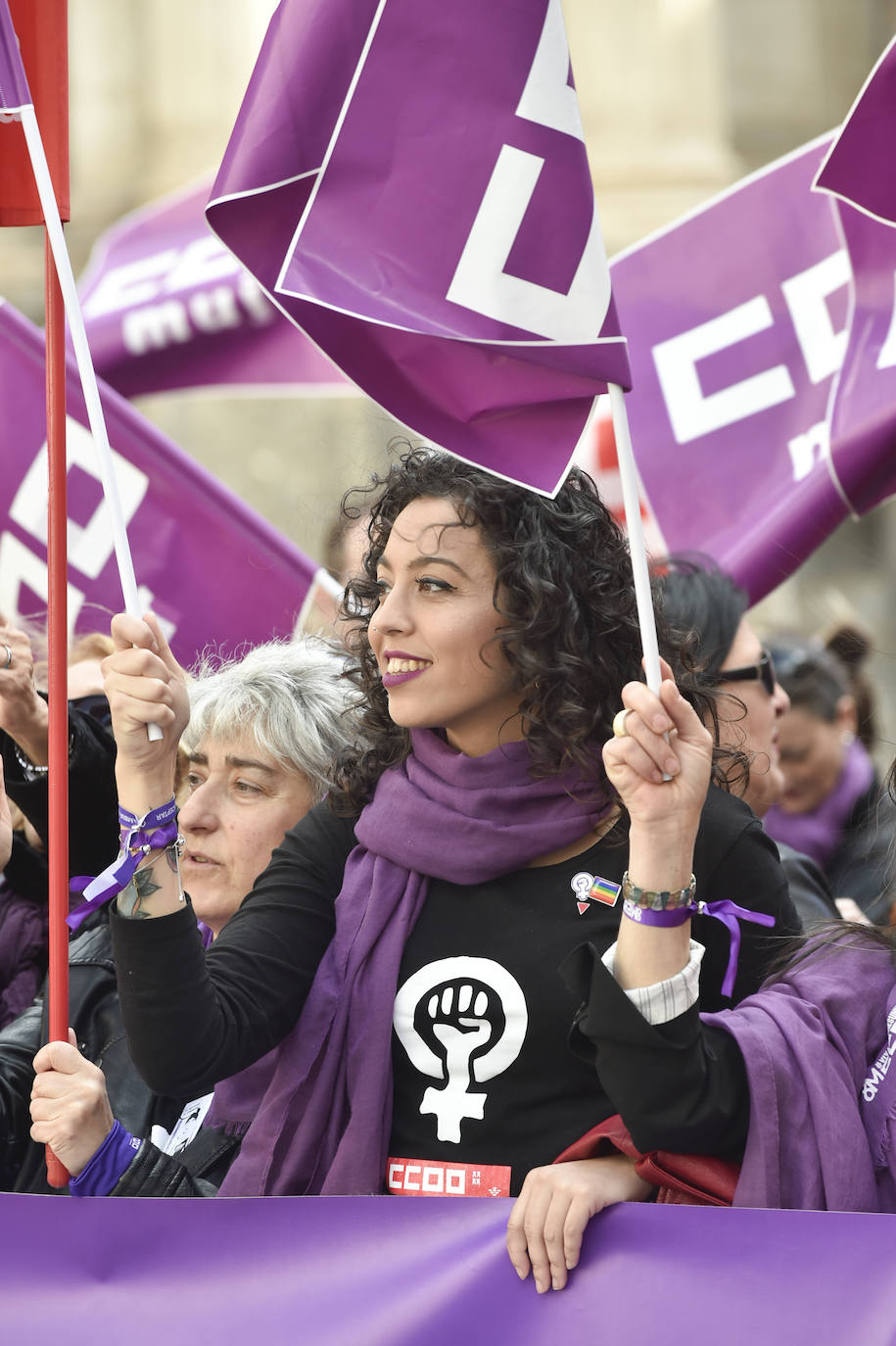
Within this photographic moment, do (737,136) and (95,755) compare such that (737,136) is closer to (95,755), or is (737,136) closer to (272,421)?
(272,421)

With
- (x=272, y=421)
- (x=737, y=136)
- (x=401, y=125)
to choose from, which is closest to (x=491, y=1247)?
(x=401, y=125)

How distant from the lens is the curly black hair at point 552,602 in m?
2.37

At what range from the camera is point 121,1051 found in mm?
2740

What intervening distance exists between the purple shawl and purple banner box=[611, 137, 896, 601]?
196 cm

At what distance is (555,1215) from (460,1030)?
0.34m

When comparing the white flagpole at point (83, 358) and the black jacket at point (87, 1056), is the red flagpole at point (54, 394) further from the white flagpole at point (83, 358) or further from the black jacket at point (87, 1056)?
the black jacket at point (87, 1056)

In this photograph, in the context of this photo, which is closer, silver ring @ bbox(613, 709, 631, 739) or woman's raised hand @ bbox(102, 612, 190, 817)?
silver ring @ bbox(613, 709, 631, 739)

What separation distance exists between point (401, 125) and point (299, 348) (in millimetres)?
3824

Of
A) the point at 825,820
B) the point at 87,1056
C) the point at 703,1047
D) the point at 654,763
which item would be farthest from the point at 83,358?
the point at 825,820

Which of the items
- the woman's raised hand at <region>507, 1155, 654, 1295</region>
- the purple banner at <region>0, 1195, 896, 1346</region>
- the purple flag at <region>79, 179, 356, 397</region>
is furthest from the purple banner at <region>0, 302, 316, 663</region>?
the woman's raised hand at <region>507, 1155, 654, 1295</region>

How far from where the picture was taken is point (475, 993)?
2.26 meters

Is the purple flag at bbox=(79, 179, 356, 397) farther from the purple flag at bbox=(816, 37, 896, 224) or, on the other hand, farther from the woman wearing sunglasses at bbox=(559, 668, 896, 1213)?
the woman wearing sunglasses at bbox=(559, 668, 896, 1213)

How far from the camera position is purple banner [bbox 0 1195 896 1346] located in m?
1.86

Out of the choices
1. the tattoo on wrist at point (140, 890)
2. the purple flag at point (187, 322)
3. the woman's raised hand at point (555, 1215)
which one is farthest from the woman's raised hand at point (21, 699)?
the purple flag at point (187, 322)
